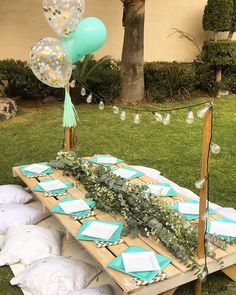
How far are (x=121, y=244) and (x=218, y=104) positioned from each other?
23.5 ft

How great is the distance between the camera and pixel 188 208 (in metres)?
3.72

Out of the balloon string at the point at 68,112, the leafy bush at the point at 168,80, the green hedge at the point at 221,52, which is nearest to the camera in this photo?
the balloon string at the point at 68,112

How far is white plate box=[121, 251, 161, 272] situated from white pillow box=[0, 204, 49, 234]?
140 centimetres

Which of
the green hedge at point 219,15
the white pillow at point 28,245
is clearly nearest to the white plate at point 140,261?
the white pillow at point 28,245

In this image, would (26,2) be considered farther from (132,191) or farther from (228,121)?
(132,191)

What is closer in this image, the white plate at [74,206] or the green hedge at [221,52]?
the white plate at [74,206]

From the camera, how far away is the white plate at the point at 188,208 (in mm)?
3666

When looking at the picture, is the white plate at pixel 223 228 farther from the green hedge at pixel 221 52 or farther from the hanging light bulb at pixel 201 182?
the green hedge at pixel 221 52

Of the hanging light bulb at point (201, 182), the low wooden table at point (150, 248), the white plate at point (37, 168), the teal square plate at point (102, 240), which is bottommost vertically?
the low wooden table at point (150, 248)

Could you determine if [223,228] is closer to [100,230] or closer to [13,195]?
[100,230]

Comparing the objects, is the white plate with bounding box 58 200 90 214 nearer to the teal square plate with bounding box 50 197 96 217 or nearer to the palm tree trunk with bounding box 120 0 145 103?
the teal square plate with bounding box 50 197 96 217

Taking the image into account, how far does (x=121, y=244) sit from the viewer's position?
3215 mm

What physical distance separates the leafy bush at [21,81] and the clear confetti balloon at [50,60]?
5.52m

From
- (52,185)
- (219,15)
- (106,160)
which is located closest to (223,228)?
(52,185)
